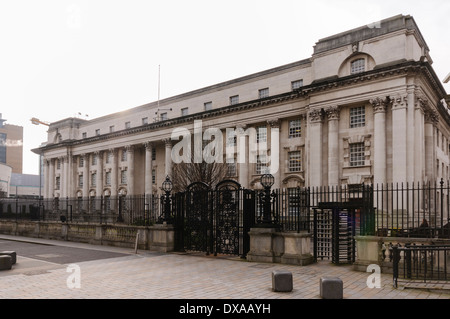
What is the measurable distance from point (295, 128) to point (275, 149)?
3.16 meters

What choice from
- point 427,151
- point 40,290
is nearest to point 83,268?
point 40,290

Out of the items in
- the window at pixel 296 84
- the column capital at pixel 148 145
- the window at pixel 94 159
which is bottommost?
the window at pixel 94 159

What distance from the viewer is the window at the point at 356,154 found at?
113 feet

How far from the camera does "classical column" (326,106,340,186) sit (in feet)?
115

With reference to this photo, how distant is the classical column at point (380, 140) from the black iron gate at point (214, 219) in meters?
19.2

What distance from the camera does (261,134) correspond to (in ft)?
143

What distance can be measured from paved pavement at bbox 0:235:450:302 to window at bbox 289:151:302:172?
2512 cm

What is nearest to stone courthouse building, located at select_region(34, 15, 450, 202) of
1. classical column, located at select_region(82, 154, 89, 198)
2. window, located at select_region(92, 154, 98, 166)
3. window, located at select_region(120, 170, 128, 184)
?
window, located at select_region(120, 170, 128, 184)

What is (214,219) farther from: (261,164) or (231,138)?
(231,138)

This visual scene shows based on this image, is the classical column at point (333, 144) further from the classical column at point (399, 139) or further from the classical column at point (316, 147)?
the classical column at point (399, 139)

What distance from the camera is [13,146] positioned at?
166250 millimetres

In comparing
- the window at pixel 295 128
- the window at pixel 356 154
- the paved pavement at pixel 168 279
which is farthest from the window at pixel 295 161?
the paved pavement at pixel 168 279

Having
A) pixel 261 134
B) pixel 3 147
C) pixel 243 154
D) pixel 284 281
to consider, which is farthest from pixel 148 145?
pixel 3 147
